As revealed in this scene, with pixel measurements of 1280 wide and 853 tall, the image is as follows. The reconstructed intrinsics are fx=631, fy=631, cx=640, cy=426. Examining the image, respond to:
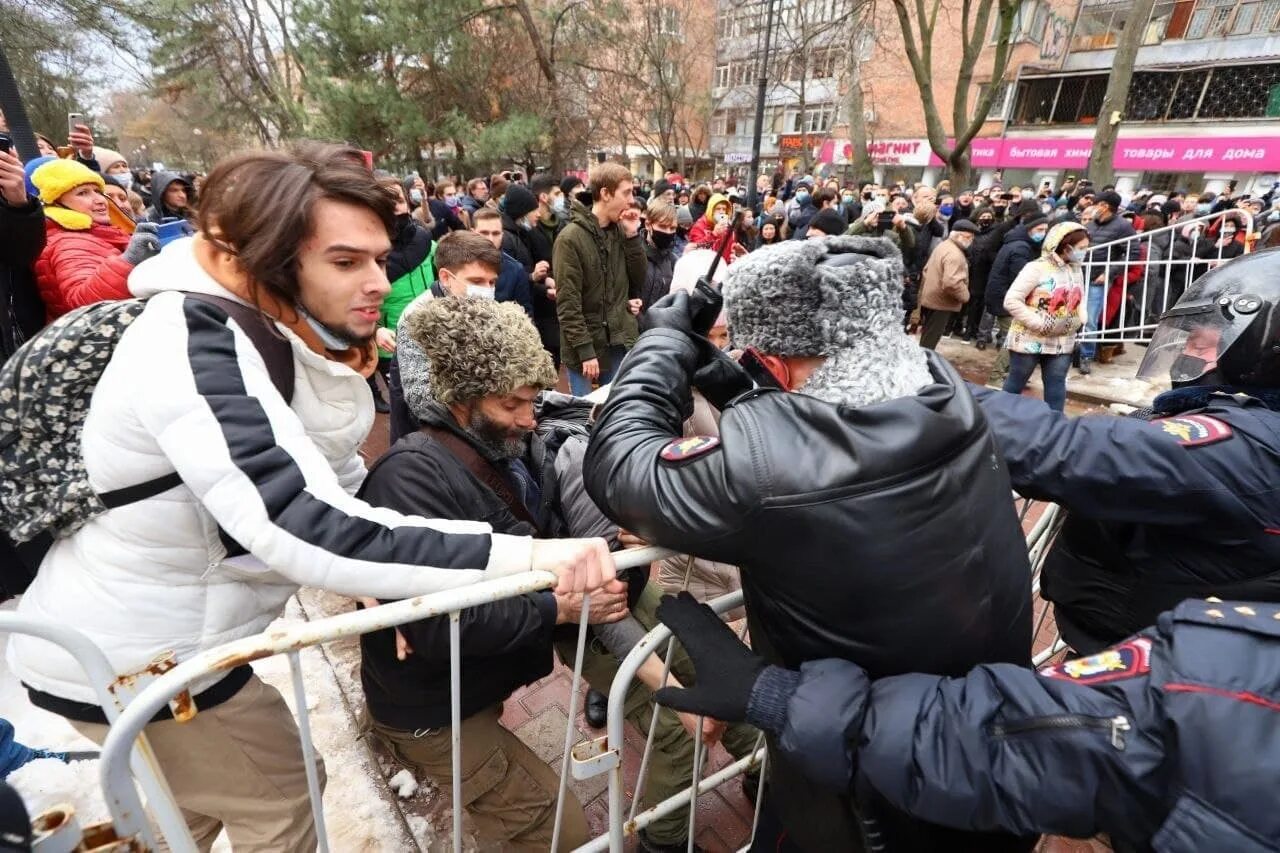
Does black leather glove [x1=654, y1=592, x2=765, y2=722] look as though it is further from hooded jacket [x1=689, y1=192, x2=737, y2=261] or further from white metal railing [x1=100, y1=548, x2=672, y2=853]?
hooded jacket [x1=689, y1=192, x2=737, y2=261]

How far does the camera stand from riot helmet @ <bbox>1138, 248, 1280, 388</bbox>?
1.63 m

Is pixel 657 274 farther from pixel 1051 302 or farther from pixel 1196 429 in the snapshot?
pixel 1196 429

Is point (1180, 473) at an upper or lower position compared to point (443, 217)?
lower

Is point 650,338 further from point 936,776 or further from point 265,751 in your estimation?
point 265,751

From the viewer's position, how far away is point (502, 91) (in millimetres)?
19016

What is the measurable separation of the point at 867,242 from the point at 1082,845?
2423 mm

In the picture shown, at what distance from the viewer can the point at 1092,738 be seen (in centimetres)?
90

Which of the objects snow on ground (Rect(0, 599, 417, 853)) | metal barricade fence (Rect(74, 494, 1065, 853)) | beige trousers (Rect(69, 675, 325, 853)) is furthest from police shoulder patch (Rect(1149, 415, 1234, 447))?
snow on ground (Rect(0, 599, 417, 853))

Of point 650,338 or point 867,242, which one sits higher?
point 867,242

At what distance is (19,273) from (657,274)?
3976 mm

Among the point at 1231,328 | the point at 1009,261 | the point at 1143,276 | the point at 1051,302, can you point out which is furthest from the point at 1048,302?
the point at 1231,328

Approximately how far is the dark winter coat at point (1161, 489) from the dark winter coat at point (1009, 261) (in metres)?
6.00

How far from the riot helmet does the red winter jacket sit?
4134 millimetres

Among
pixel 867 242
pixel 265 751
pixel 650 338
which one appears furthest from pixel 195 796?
pixel 867 242
